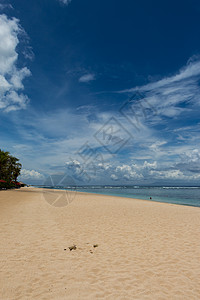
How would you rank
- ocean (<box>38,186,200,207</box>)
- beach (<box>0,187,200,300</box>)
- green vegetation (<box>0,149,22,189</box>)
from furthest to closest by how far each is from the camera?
1. green vegetation (<box>0,149,22,189</box>)
2. ocean (<box>38,186,200,207</box>)
3. beach (<box>0,187,200,300</box>)

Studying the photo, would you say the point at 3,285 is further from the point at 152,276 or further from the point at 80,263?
the point at 152,276

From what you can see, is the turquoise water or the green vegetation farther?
Result: the green vegetation

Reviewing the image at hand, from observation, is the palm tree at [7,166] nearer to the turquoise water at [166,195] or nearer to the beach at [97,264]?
the turquoise water at [166,195]

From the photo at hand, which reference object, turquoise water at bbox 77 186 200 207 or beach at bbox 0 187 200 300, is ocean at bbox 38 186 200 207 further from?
beach at bbox 0 187 200 300

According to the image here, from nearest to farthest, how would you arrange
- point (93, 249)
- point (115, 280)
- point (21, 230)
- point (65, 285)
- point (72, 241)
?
point (65, 285), point (115, 280), point (93, 249), point (72, 241), point (21, 230)

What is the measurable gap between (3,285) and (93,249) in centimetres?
353

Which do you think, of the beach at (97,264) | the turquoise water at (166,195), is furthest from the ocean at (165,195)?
the beach at (97,264)

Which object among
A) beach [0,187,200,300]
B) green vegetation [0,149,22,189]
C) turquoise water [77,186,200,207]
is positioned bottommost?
turquoise water [77,186,200,207]

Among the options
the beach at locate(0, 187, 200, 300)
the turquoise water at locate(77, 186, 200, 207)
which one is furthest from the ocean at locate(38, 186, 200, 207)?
the beach at locate(0, 187, 200, 300)

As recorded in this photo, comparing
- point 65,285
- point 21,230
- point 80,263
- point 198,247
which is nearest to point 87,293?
point 65,285

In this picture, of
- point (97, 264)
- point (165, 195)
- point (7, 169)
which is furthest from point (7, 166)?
point (97, 264)

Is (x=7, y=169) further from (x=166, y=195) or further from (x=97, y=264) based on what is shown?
(x=97, y=264)

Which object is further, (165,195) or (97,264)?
(165,195)

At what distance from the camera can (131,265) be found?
6.06 m
